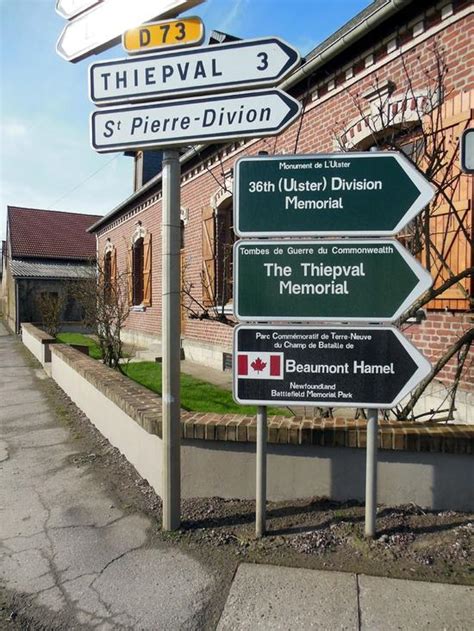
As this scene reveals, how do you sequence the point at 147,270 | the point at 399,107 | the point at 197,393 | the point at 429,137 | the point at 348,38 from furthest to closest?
the point at 147,270 → the point at 197,393 → the point at 348,38 → the point at 399,107 → the point at 429,137

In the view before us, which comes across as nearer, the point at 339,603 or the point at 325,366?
the point at 339,603

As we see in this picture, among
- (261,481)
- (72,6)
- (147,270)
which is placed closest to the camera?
(261,481)

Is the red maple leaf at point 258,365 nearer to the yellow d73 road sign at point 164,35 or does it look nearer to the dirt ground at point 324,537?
the dirt ground at point 324,537

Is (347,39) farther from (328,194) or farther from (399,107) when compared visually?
(328,194)

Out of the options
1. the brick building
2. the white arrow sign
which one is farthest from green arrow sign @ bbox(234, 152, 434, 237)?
the brick building

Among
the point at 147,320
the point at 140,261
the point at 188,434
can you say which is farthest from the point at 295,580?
the point at 140,261

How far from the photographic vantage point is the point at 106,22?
10.5 ft

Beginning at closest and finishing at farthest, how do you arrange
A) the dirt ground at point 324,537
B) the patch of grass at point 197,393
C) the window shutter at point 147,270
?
the dirt ground at point 324,537, the patch of grass at point 197,393, the window shutter at point 147,270

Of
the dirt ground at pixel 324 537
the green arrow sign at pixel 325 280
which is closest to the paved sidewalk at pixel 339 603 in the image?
the dirt ground at pixel 324 537

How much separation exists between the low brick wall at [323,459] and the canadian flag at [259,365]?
1.82ft

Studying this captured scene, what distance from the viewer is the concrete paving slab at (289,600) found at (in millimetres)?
2342

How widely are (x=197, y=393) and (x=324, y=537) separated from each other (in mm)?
4182

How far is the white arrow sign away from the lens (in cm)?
309

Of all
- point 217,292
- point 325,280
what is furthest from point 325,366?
point 217,292
